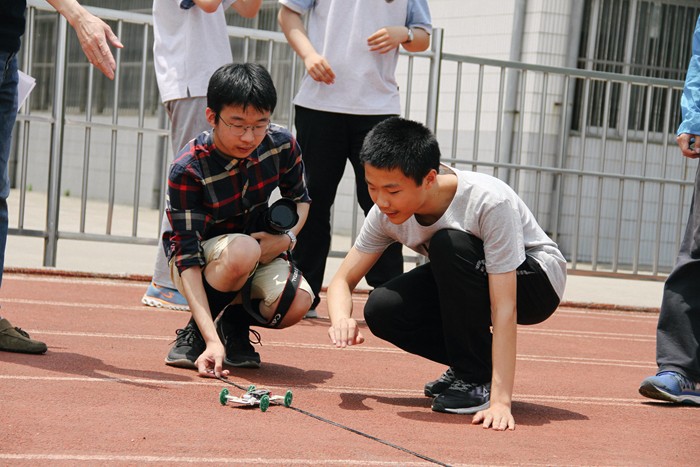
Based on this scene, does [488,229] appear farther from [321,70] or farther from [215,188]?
[321,70]

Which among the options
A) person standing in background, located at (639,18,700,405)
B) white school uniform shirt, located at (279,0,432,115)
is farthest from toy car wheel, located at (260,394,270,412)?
white school uniform shirt, located at (279,0,432,115)

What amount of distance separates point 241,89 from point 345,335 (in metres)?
0.98

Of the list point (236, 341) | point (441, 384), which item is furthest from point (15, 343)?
point (441, 384)

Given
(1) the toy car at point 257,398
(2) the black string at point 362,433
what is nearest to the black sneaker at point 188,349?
(2) the black string at point 362,433

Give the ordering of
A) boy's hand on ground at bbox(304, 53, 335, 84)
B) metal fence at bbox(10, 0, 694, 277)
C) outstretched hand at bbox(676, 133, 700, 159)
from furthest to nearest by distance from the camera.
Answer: metal fence at bbox(10, 0, 694, 277), boy's hand on ground at bbox(304, 53, 335, 84), outstretched hand at bbox(676, 133, 700, 159)

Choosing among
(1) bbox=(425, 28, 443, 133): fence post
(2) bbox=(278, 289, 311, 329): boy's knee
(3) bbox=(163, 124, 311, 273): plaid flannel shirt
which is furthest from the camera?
(1) bbox=(425, 28, 443, 133): fence post

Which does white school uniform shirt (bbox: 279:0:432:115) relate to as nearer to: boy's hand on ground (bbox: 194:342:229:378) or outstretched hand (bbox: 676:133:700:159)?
outstretched hand (bbox: 676:133:700:159)

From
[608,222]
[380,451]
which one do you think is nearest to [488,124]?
[608,222]

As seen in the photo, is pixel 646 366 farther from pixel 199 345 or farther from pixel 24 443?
pixel 24 443

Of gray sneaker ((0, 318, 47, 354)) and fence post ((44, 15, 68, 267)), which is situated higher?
fence post ((44, 15, 68, 267))

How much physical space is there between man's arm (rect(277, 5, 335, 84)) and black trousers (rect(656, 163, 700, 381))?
1.88 meters

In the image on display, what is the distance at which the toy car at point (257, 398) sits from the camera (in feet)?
11.8

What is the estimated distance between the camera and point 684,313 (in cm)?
443

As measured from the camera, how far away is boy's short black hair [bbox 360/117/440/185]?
3578 mm
